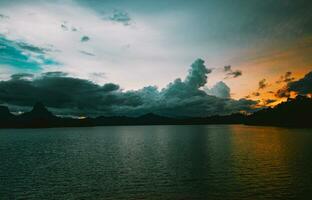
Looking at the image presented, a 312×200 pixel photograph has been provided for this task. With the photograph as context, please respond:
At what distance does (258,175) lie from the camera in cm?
6181

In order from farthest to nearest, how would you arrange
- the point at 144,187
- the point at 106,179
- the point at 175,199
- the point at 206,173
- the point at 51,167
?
the point at 51,167 < the point at 206,173 < the point at 106,179 < the point at 144,187 < the point at 175,199

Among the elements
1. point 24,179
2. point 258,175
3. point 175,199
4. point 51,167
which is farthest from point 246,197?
point 51,167

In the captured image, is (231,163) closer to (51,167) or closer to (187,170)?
(187,170)

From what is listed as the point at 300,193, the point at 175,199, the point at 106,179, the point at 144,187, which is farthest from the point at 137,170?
the point at 300,193

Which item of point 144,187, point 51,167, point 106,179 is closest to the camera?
point 144,187

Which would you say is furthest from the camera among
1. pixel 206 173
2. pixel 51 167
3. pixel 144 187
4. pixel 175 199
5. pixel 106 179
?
→ pixel 51 167

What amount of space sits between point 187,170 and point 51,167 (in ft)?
138

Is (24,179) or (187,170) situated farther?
(187,170)

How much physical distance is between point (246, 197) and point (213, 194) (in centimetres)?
588

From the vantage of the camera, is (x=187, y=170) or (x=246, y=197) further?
(x=187, y=170)

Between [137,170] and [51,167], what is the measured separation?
28.1 meters

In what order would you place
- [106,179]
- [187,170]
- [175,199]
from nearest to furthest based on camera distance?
[175,199], [106,179], [187,170]

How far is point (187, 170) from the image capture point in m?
70.9

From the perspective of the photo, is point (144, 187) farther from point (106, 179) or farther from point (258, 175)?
point (258, 175)
